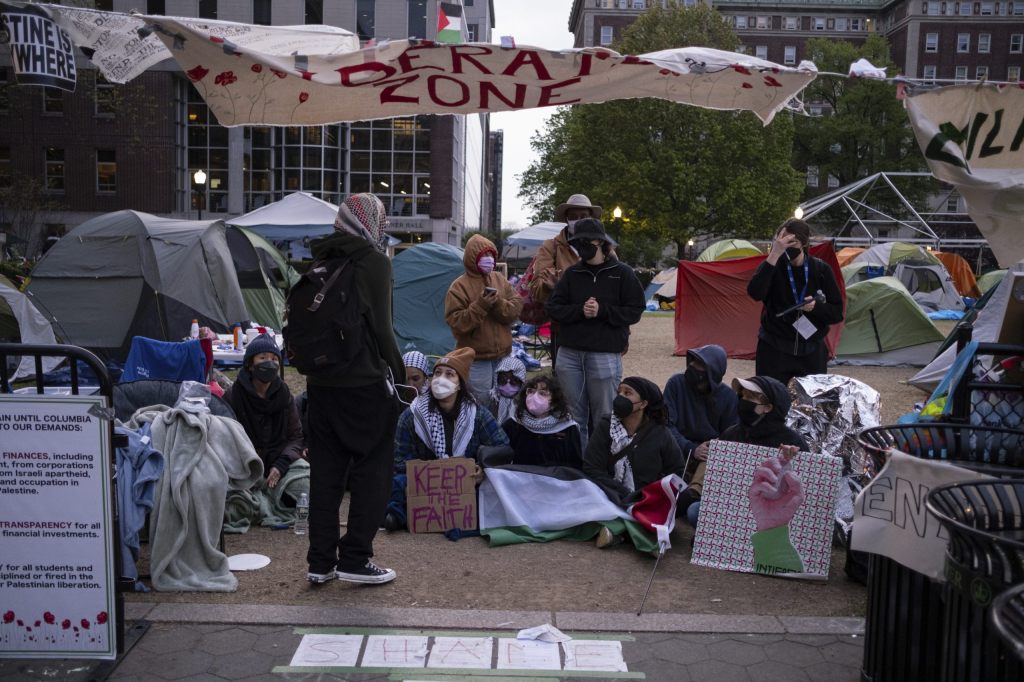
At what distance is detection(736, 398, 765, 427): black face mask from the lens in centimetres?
537

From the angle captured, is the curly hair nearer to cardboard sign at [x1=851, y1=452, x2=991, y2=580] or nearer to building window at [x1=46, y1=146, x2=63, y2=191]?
cardboard sign at [x1=851, y1=452, x2=991, y2=580]

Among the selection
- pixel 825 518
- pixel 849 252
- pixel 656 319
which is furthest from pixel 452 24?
pixel 849 252

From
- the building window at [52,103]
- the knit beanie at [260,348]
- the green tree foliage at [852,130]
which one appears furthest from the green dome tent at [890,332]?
the green tree foliage at [852,130]

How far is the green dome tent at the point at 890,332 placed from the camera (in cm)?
1591

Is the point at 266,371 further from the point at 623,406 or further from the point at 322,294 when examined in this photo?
the point at 623,406

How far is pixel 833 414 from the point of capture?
593 cm

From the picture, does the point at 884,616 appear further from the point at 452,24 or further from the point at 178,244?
the point at 178,244

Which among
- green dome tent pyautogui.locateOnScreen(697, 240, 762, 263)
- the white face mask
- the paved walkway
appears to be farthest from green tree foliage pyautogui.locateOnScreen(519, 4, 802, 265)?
the paved walkway

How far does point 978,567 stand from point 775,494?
2606 mm

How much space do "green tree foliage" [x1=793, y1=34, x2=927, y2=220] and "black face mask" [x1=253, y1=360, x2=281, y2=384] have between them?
57.4 m

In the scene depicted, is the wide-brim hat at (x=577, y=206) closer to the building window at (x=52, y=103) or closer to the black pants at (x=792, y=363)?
the black pants at (x=792, y=363)

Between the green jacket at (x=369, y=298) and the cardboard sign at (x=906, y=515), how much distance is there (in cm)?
225

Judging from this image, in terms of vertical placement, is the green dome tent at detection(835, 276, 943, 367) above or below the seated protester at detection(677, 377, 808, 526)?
below

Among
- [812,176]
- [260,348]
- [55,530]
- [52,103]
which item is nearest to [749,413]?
[260,348]
